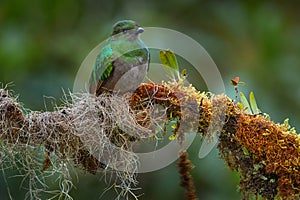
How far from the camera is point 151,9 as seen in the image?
21.6 feet

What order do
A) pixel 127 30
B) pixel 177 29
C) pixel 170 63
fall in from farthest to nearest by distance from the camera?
1. pixel 177 29
2. pixel 127 30
3. pixel 170 63

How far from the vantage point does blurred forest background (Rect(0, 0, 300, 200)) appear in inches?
186

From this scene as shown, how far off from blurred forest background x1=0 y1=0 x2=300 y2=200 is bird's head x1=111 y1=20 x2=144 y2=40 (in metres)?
1.40

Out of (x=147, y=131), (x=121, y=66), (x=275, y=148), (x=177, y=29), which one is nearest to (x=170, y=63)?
(x=121, y=66)

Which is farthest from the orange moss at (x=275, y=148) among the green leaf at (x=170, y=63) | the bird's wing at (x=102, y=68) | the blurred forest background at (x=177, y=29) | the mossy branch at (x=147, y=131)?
the blurred forest background at (x=177, y=29)

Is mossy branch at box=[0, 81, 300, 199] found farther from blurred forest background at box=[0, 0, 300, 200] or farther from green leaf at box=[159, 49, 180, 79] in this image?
blurred forest background at box=[0, 0, 300, 200]

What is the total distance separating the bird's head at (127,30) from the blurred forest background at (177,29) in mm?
1403

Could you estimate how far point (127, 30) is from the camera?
2828mm

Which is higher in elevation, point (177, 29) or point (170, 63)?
point (177, 29)

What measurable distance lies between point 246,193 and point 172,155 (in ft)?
2.66

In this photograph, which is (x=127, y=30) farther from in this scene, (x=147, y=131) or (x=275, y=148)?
(x=275, y=148)

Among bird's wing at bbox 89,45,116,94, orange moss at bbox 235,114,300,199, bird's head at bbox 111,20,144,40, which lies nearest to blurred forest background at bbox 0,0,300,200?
bird's head at bbox 111,20,144,40

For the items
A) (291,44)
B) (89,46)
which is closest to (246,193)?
(89,46)

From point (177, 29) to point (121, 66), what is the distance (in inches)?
136
